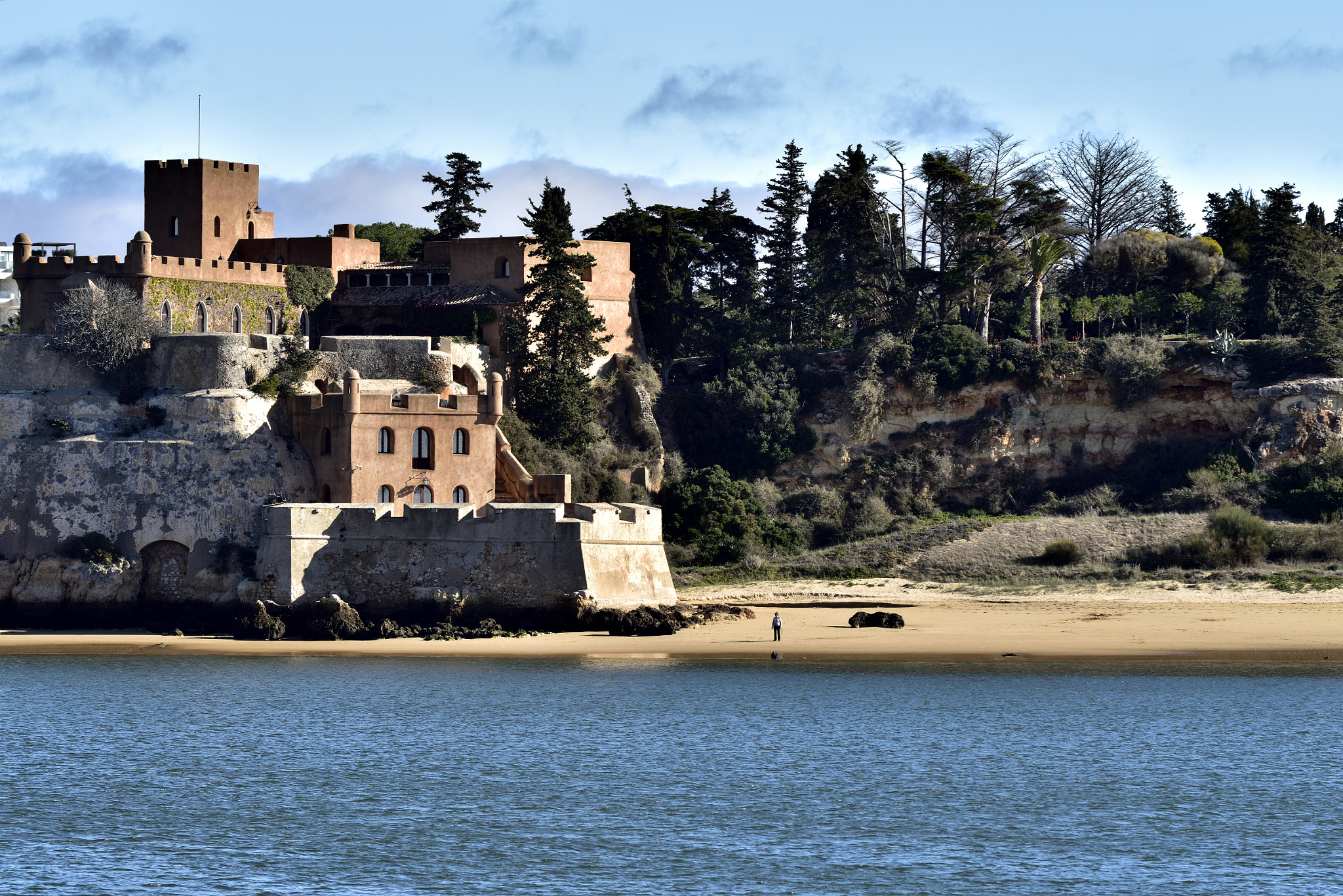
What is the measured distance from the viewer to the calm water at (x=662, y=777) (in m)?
29.8

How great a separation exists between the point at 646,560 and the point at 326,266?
1898cm

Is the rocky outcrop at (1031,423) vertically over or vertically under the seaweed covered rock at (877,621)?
over

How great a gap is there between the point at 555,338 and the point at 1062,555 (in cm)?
1838

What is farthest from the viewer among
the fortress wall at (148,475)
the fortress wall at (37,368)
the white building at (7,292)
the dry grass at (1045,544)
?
the white building at (7,292)

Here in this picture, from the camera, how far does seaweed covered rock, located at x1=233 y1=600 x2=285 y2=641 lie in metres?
49.2

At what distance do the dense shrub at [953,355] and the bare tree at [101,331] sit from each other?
2808 centimetres

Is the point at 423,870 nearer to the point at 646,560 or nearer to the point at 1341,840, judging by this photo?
the point at 1341,840

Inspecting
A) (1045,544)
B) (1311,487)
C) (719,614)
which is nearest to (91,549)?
(719,614)

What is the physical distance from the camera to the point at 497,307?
61.9 meters

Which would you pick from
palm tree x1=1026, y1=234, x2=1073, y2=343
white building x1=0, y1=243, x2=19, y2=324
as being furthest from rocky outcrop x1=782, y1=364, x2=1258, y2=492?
white building x1=0, y1=243, x2=19, y2=324

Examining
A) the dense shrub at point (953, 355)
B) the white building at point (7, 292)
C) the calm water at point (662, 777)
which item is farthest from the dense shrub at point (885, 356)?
the white building at point (7, 292)

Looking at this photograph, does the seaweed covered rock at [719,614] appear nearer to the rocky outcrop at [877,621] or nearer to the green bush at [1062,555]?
the rocky outcrop at [877,621]

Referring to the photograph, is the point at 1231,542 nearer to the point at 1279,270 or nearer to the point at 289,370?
the point at 1279,270

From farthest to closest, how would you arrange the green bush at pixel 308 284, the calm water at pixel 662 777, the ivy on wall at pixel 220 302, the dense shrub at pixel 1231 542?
the green bush at pixel 308 284 < the ivy on wall at pixel 220 302 < the dense shrub at pixel 1231 542 < the calm water at pixel 662 777
